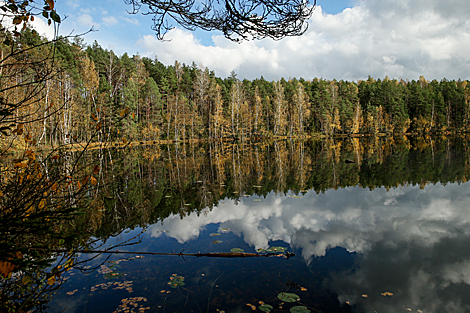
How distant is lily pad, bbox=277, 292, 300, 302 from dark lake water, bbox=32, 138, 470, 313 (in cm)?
7

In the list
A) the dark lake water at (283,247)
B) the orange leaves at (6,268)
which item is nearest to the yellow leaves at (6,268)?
the orange leaves at (6,268)

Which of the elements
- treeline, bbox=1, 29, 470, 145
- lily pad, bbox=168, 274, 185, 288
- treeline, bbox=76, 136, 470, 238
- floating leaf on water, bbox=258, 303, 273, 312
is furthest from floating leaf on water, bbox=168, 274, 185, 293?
treeline, bbox=1, 29, 470, 145

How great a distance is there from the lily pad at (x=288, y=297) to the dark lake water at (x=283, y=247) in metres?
0.07

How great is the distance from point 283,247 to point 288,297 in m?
1.75

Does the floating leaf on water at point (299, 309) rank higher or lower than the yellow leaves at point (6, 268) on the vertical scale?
lower

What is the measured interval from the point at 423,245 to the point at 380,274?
1.79 m

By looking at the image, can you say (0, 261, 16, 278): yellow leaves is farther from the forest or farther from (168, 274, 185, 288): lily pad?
(168, 274, 185, 288): lily pad

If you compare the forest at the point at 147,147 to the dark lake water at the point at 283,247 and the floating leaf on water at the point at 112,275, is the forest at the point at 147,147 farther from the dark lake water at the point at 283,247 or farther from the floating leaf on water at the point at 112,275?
the floating leaf on water at the point at 112,275

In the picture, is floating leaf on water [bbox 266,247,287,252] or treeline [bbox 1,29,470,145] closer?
floating leaf on water [bbox 266,247,287,252]

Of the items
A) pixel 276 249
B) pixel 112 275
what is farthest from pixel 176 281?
pixel 276 249

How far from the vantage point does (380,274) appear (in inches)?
175

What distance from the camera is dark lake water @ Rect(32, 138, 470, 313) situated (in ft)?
12.4

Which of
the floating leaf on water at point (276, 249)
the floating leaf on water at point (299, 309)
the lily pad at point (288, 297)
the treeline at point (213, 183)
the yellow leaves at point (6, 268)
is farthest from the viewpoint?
the treeline at point (213, 183)

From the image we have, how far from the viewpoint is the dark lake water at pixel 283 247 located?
149 inches
